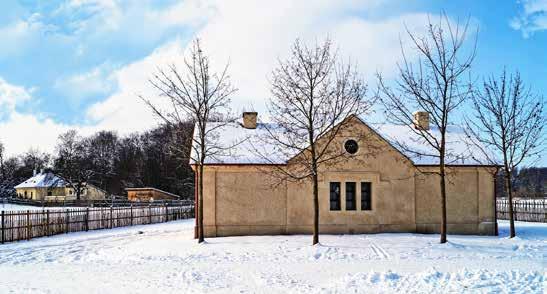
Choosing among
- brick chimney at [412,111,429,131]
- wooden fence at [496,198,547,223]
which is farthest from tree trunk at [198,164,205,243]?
wooden fence at [496,198,547,223]

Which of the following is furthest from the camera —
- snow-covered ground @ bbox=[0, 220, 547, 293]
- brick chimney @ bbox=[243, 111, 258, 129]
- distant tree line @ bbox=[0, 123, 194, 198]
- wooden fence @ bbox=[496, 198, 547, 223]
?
distant tree line @ bbox=[0, 123, 194, 198]

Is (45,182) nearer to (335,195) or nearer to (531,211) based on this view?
(335,195)

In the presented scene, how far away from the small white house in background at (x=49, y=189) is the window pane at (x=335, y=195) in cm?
5966

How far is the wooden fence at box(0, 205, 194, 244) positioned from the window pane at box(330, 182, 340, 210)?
13868 mm

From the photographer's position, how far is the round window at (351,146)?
21609mm

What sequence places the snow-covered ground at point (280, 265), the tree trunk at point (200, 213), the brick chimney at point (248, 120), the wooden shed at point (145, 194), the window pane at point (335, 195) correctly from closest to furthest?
1. the snow-covered ground at point (280, 265)
2. the tree trunk at point (200, 213)
3. the window pane at point (335, 195)
4. the brick chimney at point (248, 120)
5. the wooden shed at point (145, 194)

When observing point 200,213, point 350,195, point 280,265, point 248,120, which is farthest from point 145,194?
point 280,265

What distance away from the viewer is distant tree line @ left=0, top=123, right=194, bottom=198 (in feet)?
229

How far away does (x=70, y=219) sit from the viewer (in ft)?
85.9

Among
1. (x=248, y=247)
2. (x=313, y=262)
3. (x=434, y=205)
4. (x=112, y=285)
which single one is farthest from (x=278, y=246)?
(x=434, y=205)

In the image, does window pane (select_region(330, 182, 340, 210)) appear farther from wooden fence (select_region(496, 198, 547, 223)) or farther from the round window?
wooden fence (select_region(496, 198, 547, 223))

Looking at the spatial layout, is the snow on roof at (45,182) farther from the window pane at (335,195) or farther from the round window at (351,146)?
the round window at (351,146)

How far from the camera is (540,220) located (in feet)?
100.0

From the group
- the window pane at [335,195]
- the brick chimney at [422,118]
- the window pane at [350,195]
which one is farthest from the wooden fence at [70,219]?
the brick chimney at [422,118]
